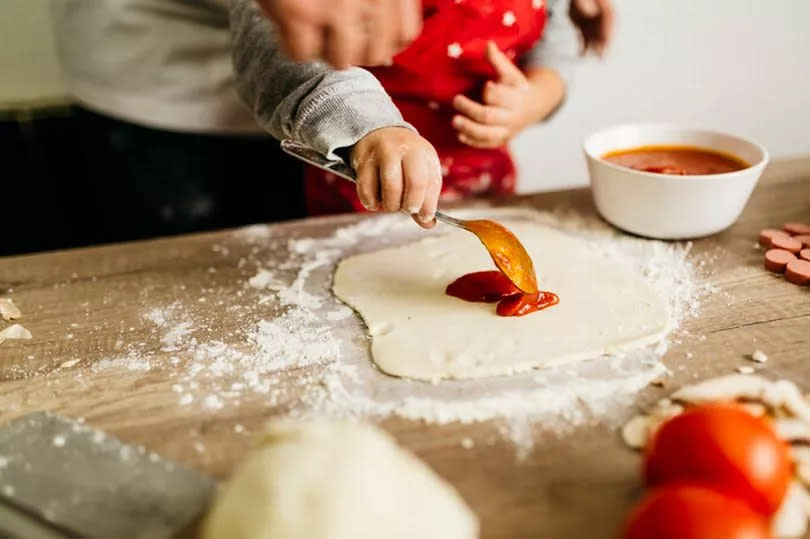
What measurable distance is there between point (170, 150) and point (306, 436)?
81cm

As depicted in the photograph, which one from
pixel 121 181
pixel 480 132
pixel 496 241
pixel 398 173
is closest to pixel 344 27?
pixel 398 173

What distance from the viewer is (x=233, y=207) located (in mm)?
1293

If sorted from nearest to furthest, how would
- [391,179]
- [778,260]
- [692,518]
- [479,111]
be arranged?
[692,518], [391,179], [778,260], [479,111]

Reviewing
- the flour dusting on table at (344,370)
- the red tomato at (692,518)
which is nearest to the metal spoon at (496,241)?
the flour dusting on table at (344,370)

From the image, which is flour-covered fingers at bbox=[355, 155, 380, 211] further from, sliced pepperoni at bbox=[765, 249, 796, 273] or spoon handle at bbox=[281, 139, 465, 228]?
sliced pepperoni at bbox=[765, 249, 796, 273]

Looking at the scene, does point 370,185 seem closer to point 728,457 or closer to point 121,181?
point 728,457

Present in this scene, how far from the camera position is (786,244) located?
92 cm

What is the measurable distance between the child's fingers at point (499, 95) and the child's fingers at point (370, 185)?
299 mm

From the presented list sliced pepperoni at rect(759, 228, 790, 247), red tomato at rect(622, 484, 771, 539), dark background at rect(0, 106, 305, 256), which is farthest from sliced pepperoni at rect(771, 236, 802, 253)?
dark background at rect(0, 106, 305, 256)

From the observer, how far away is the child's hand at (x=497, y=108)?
3.28 ft

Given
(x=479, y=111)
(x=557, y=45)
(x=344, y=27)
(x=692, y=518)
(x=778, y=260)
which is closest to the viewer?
(x=692, y=518)

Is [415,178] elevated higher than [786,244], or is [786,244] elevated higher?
[415,178]

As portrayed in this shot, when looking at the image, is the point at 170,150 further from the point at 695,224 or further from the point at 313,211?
the point at 695,224

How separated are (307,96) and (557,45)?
0.47m
